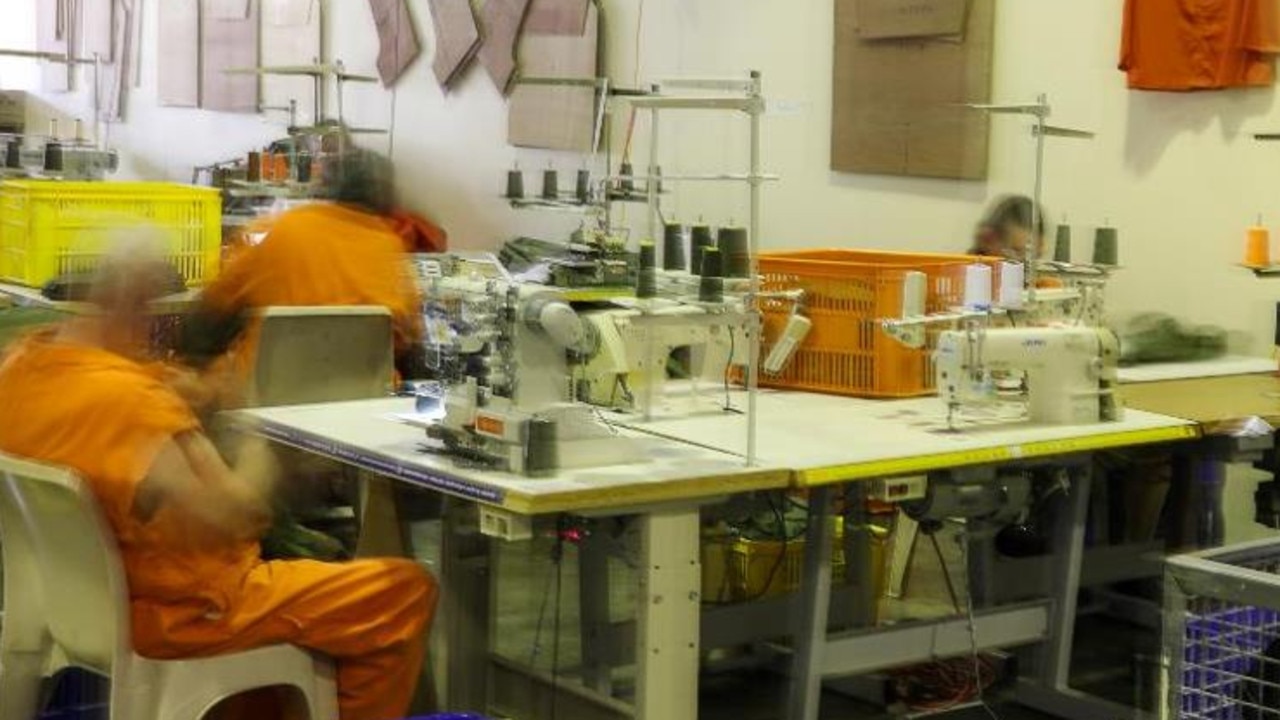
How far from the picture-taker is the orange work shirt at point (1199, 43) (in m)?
4.41

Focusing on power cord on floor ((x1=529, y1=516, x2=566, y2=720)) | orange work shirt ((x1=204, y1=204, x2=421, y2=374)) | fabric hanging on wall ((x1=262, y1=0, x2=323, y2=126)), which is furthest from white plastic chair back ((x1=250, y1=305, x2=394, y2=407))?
fabric hanging on wall ((x1=262, y1=0, x2=323, y2=126))

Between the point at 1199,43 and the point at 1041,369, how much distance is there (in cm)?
148

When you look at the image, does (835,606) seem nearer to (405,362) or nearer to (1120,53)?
(405,362)

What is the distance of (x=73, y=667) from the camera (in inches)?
118

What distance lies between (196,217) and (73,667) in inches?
101

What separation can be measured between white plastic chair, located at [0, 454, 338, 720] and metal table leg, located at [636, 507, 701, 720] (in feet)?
1.87

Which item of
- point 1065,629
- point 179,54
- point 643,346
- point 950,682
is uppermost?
point 179,54

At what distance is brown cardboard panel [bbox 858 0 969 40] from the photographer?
5152 mm

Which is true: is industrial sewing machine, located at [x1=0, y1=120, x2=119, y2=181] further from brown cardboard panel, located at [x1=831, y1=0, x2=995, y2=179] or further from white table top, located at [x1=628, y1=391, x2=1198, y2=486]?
white table top, located at [x1=628, y1=391, x2=1198, y2=486]

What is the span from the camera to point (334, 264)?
13.5 ft

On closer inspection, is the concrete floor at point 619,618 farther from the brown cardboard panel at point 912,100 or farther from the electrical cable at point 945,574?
the brown cardboard panel at point 912,100

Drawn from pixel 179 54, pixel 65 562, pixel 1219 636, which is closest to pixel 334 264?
pixel 65 562

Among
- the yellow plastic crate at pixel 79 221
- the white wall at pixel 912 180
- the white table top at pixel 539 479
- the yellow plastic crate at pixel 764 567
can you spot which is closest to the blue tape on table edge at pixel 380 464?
the white table top at pixel 539 479

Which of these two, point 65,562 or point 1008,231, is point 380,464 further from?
point 1008,231
